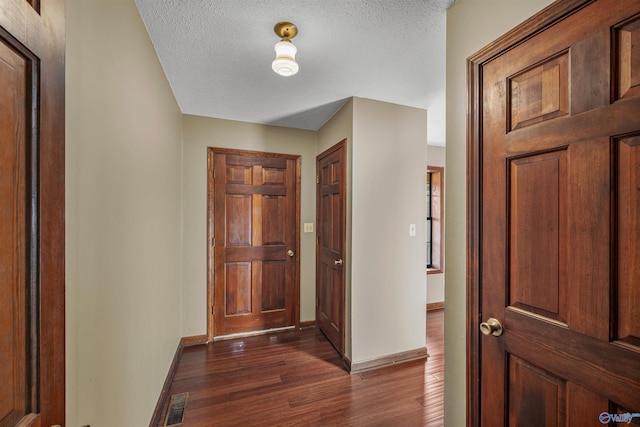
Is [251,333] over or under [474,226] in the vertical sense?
under

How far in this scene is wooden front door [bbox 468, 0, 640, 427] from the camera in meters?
0.74

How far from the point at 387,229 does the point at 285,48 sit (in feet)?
5.47

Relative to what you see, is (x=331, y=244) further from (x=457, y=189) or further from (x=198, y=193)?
(x=457, y=189)

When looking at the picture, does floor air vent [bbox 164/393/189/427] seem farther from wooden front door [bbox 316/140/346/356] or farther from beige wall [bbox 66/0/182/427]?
wooden front door [bbox 316/140/346/356]

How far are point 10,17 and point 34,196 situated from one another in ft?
1.11

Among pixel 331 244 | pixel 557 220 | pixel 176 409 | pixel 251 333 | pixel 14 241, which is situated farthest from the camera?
pixel 251 333

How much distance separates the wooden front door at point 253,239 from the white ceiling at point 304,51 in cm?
70

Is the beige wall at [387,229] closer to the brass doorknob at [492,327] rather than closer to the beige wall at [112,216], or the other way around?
the brass doorknob at [492,327]

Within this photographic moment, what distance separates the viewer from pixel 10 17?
0.49 meters

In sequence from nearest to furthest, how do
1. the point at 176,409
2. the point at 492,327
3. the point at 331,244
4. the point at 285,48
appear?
the point at 492,327
the point at 285,48
the point at 176,409
the point at 331,244

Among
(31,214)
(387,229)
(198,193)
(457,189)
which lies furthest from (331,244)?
(31,214)

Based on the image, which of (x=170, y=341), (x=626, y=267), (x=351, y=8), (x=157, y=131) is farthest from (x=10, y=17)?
(x=170, y=341)

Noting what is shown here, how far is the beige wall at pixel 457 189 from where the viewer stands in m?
1.22

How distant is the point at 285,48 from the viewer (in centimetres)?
145
